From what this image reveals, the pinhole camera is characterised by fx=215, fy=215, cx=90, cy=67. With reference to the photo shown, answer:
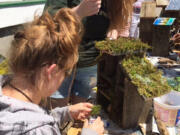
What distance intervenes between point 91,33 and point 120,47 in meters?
0.29

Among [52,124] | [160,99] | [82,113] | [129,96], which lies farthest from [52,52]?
[160,99]

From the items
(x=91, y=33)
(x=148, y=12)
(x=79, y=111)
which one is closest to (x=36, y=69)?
(x=79, y=111)

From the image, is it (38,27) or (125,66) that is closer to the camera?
(38,27)

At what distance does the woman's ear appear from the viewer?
1122 mm

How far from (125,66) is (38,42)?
0.98 meters

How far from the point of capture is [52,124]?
3.69 feet

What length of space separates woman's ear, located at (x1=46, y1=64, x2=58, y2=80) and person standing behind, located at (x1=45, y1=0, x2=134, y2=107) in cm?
72

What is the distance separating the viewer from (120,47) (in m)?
1.88

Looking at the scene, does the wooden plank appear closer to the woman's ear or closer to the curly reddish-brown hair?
the curly reddish-brown hair

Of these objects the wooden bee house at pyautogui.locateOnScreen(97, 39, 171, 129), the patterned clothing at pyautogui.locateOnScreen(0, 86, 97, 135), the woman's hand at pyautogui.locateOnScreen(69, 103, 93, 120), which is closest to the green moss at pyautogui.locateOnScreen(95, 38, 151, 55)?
Answer: the wooden bee house at pyautogui.locateOnScreen(97, 39, 171, 129)

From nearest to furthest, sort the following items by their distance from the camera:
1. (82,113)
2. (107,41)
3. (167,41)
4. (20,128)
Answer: (20,128) → (82,113) → (107,41) → (167,41)

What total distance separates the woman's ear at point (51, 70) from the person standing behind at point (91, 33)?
0.72 meters

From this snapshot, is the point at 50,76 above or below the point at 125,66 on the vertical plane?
above

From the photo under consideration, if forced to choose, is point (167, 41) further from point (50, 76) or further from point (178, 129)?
point (50, 76)
